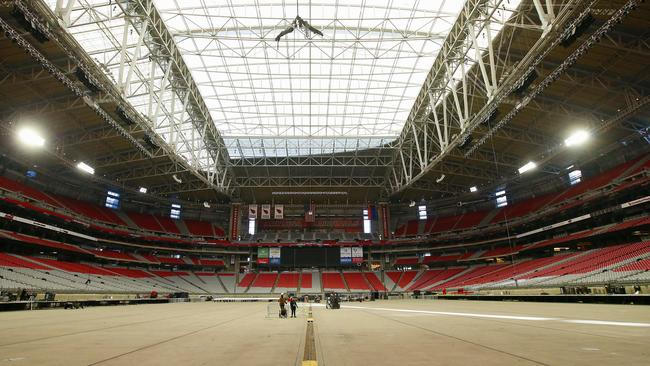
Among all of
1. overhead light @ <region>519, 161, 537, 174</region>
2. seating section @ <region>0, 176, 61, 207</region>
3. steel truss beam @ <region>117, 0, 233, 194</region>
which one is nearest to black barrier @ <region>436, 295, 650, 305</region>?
overhead light @ <region>519, 161, 537, 174</region>

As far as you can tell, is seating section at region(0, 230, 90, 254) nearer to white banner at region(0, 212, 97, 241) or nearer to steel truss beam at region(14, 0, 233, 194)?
white banner at region(0, 212, 97, 241)

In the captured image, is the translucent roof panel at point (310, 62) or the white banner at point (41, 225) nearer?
the translucent roof panel at point (310, 62)

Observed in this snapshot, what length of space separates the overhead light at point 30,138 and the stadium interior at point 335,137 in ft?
0.38

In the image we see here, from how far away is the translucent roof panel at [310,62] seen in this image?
26.4 meters

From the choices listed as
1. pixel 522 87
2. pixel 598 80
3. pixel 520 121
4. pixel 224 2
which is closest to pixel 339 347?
pixel 522 87

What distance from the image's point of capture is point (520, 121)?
32906 millimetres

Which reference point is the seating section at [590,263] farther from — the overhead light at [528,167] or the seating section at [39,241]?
the seating section at [39,241]

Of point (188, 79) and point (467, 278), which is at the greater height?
point (188, 79)

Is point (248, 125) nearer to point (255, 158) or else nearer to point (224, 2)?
point (255, 158)

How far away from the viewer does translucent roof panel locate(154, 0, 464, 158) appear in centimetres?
2638

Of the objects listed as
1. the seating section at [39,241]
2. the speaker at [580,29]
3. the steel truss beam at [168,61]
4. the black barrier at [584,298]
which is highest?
the steel truss beam at [168,61]

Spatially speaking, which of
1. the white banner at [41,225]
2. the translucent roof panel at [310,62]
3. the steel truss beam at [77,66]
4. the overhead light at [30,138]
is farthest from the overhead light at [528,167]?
the white banner at [41,225]

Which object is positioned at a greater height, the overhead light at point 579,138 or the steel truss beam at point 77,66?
the steel truss beam at point 77,66

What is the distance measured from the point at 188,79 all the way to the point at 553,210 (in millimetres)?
44050
